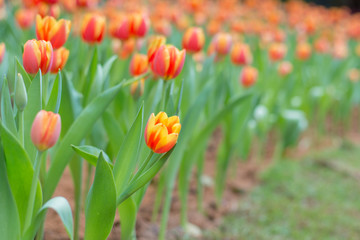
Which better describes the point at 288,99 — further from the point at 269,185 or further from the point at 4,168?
the point at 4,168

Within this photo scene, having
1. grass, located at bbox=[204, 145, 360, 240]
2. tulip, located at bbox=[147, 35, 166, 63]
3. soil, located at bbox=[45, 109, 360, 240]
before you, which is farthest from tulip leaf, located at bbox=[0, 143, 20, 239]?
grass, located at bbox=[204, 145, 360, 240]

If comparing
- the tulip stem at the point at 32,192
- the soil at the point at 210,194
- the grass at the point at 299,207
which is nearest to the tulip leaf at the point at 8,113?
the tulip stem at the point at 32,192

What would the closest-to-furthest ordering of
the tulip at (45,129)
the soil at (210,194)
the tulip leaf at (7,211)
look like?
the tulip at (45,129), the tulip leaf at (7,211), the soil at (210,194)

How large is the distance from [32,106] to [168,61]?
14.1 inches

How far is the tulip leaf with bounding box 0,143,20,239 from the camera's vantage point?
102 cm

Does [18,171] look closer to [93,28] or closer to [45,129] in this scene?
[45,129]

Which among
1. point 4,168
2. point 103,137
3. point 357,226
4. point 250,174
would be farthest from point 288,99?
point 4,168

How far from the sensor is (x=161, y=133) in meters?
1.03

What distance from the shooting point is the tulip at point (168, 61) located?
1228 mm

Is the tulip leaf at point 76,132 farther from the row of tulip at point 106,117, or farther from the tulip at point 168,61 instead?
the tulip at point 168,61

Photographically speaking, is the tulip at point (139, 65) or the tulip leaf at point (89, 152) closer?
the tulip leaf at point (89, 152)

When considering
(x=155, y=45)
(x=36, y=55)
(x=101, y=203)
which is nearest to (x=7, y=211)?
(x=101, y=203)

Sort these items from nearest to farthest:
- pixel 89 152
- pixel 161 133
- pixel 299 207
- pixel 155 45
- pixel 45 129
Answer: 1. pixel 45 129
2. pixel 161 133
3. pixel 89 152
4. pixel 155 45
5. pixel 299 207

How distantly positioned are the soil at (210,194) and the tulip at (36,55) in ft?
2.57
